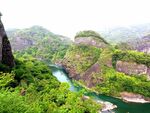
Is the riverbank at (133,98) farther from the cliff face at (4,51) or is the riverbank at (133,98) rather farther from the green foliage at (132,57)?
the cliff face at (4,51)

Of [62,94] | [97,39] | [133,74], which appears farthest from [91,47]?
[62,94]

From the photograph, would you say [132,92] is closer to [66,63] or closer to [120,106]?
[120,106]

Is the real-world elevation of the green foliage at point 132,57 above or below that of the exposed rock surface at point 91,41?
below

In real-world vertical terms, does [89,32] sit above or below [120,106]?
above

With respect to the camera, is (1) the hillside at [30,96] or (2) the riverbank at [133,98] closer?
(1) the hillside at [30,96]

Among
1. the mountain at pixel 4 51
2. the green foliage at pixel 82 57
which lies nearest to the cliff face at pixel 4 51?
the mountain at pixel 4 51

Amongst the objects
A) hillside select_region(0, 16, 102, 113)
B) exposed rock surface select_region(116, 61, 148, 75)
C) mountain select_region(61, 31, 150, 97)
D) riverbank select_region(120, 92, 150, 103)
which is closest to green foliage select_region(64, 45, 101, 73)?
mountain select_region(61, 31, 150, 97)
